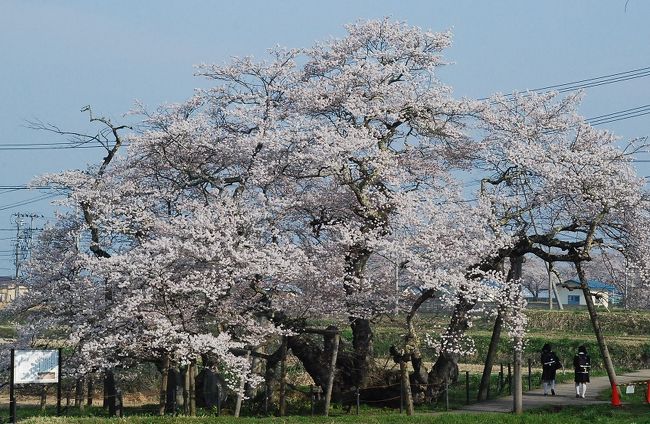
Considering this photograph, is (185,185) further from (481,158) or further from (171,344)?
(481,158)

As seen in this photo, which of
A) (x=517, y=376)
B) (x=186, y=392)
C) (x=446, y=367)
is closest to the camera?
(x=517, y=376)

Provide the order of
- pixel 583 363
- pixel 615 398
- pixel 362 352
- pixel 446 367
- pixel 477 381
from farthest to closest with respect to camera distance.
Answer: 1. pixel 477 381
2. pixel 446 367
3. pixel 362 352
4. pixel 583 363
5. pixel 615 398

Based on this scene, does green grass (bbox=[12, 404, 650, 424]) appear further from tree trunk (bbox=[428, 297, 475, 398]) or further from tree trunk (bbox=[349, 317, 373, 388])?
tree trunk (bbox=[349, 317, 373, 388])

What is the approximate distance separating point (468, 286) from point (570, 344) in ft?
76.8

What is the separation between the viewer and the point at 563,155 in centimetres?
2320

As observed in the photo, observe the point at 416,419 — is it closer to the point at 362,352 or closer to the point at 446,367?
the point at 362,352

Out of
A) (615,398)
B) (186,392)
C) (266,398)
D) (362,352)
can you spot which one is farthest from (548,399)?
(186,392)

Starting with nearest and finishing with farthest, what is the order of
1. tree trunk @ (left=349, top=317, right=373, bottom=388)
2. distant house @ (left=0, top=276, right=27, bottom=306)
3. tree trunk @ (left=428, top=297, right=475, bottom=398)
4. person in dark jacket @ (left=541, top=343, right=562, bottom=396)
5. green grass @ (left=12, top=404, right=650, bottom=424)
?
green grass @ (left=12, top=404, right=650, bottom=424) < tree trunk @ (left=428, top=297, right=475, bottom=398) < tree trunk @ (left=349, top=317, right=373, bottom=388) < person in dark jacket @ (left=541, top=343, right=562, bottom=396) < distant house @ (left=0, top=276, right=27, bottom=306)

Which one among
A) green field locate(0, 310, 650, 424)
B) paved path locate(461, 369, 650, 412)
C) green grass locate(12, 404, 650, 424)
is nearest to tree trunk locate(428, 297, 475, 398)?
green field locate(0, 310, 650, 424)

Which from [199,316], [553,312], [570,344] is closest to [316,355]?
[199,316]

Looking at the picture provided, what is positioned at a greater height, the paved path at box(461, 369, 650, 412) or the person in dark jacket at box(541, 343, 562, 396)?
the person in dark jacket at box(541, 343, 562, 396)

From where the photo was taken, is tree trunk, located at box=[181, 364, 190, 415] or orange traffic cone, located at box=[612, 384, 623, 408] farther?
orange traffic cone, located at box=[612, 384, 623, 408]

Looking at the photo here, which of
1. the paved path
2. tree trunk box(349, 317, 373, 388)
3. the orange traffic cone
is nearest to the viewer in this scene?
the orange traffic cone

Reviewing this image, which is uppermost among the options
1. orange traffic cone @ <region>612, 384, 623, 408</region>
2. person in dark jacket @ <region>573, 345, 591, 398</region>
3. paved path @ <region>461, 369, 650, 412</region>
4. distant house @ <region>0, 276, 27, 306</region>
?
distant house @ <region>0, 276, 27, 306</region>
